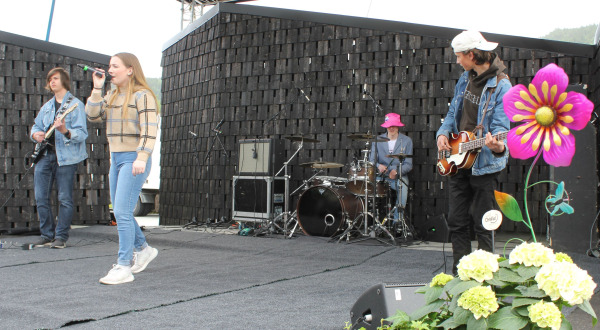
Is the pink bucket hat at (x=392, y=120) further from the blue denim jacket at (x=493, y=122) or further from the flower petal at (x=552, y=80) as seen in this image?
the flower petal at (x=552, y=80)

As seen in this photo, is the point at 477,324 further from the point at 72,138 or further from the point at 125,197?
the point at 72,138

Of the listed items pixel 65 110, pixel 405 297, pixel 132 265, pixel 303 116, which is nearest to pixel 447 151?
pixel 405 297

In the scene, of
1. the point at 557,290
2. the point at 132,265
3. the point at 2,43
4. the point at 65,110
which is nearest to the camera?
the point at 557,290

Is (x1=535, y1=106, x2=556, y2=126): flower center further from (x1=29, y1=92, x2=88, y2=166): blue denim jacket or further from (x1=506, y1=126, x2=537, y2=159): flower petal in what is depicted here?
(x1=29, y1=92, x2=88, y2=166): blue denim jacket

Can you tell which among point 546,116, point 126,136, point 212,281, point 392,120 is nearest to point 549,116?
point 546,116

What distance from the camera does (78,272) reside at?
3.78 m

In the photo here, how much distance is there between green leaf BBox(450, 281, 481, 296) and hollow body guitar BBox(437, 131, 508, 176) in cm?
160

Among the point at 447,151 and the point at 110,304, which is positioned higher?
the point at 447,151

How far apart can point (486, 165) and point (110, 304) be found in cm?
223

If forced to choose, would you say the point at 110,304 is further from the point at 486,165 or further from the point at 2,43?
the point at 2,43

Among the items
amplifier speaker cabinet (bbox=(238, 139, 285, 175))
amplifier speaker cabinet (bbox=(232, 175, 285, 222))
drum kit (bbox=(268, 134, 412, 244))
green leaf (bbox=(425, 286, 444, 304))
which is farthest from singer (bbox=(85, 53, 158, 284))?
amplifier speaker cabinet (bbox=(238, 139, 285, 175))

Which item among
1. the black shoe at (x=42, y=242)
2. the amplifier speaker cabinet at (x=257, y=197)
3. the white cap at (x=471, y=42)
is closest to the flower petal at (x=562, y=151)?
the white cap at (x=471, y=42)

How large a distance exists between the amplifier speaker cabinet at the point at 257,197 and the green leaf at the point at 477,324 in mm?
5779

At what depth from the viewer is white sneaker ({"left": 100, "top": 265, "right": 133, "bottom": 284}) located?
10.9 feet
